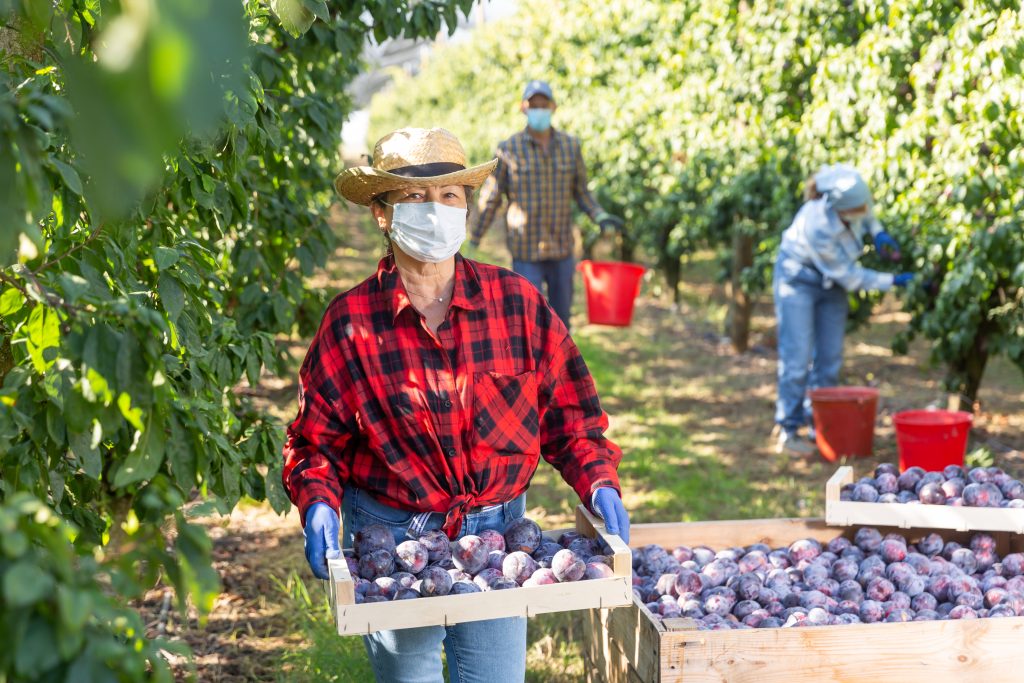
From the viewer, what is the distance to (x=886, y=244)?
20.1 ft

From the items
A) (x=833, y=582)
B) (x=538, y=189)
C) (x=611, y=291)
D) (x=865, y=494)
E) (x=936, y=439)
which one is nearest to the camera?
(x=833, y=582)

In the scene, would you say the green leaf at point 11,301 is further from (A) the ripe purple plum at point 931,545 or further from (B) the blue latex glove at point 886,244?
(B) the blue latex glove at point 886,244

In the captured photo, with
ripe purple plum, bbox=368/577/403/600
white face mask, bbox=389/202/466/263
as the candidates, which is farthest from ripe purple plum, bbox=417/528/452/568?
white face mask, bbox=389/202/466/263

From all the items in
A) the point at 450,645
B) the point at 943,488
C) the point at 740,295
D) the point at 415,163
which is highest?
the point at 415,163

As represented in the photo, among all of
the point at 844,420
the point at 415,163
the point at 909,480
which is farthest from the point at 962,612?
the point at 844,420

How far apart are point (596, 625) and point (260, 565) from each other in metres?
1.93

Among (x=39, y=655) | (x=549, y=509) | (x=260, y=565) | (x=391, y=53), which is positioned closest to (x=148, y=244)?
(x=39, y=655)

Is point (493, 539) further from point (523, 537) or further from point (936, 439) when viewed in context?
point (936, 439)

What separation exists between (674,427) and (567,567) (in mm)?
4985

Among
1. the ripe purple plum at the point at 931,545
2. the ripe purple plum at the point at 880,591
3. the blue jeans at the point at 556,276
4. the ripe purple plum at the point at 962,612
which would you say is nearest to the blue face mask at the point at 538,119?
the blue jeans at the point at 556,276

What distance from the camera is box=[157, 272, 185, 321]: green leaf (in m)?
2.00

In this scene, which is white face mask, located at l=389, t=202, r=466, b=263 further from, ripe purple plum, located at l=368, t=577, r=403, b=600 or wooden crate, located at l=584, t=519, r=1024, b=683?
wooden crate, located at l=584, t=519, r=1024, b=683

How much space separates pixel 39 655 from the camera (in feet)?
3.35

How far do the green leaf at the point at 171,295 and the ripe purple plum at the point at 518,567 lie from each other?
2.87 ft
